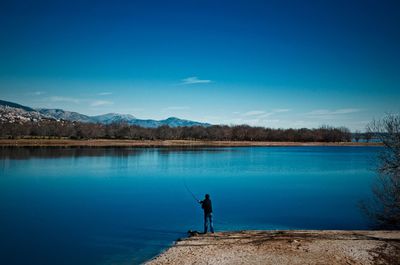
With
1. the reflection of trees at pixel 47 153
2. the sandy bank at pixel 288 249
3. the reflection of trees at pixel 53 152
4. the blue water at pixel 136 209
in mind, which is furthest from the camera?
the reflection of trees at pixel 53 152

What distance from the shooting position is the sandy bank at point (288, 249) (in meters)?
13.7

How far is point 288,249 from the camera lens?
14992 mm

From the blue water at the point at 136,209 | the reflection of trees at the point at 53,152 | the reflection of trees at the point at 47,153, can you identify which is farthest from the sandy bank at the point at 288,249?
the reflection of trees at the point at 47,153

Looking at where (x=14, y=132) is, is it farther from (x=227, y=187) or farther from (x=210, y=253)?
(x=210, y=253)

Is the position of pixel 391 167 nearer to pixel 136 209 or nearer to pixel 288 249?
pixel 288 249

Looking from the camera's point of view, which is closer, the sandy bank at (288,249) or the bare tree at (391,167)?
the sandy bank at (288,249)

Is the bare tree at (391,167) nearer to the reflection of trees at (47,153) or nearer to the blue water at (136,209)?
the blue water at (136,209)

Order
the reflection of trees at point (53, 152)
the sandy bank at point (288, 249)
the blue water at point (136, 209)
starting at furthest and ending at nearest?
the reflection of trees at point (53, 152)
the blue water at point (136, 209)
the sandy bank at point (288, 249)

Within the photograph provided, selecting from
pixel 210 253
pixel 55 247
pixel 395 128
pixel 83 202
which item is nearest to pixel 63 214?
pixel 83 202

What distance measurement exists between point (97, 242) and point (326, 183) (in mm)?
32854

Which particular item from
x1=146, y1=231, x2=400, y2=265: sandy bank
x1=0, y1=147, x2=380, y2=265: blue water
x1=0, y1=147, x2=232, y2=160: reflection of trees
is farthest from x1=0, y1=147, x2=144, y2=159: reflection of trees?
x1=146, y1=231, x2=400, y2=265: sandy bank

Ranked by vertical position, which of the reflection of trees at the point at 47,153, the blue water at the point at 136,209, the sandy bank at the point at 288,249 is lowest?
the blue water at the point at 136,209

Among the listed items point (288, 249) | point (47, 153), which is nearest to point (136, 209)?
point (288, 249)

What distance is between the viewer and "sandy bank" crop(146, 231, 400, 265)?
13734 millimetres
